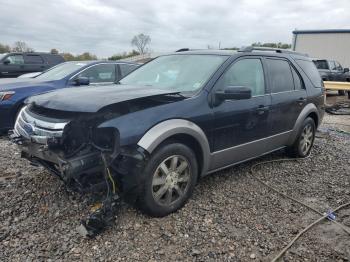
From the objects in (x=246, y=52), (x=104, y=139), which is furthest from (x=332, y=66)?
(x=104, y=139)

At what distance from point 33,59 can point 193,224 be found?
13203 millimetres

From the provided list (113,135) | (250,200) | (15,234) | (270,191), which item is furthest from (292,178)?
(15,234)

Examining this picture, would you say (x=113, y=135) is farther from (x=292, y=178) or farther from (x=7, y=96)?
(x=7, y=96)

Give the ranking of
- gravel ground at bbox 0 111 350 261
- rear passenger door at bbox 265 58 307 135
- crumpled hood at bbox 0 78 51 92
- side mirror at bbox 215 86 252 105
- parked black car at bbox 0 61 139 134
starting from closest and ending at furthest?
1. gravel ground at bbox 0 111 350 261
2. side mirror at bbox 215 86 252 105
3. rear passenger door at bbox 265 58 307 135
4. parked black car at bbox 0 61 139 134
5. crumpled hood at bbox 0 78 51 92

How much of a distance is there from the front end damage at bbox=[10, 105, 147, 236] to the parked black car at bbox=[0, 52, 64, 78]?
12.0 meters

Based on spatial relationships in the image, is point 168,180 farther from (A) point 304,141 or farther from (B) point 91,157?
(A) point 304,141

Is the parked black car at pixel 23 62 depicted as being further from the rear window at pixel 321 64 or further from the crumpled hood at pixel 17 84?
the rear window at pixel 321 64

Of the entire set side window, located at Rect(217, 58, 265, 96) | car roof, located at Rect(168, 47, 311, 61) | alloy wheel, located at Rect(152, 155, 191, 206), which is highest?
car roof, located at Rect(168, 47, 311, 61)

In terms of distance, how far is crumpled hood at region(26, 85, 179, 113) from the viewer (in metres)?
3.25

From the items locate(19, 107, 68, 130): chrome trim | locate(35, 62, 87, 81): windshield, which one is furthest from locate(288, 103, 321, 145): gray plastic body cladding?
locate(35, 62, 87, 81): windshield

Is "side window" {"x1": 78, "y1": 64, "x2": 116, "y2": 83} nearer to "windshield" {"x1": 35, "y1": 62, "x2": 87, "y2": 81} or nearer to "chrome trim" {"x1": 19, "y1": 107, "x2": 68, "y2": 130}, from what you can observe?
"windshield" {"x1": 35, "y1": 62, "x2": 87, "y2": 81}

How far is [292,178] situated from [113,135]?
286 cm

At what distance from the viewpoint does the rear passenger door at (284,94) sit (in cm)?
496

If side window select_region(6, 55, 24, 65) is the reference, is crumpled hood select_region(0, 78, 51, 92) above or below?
below
